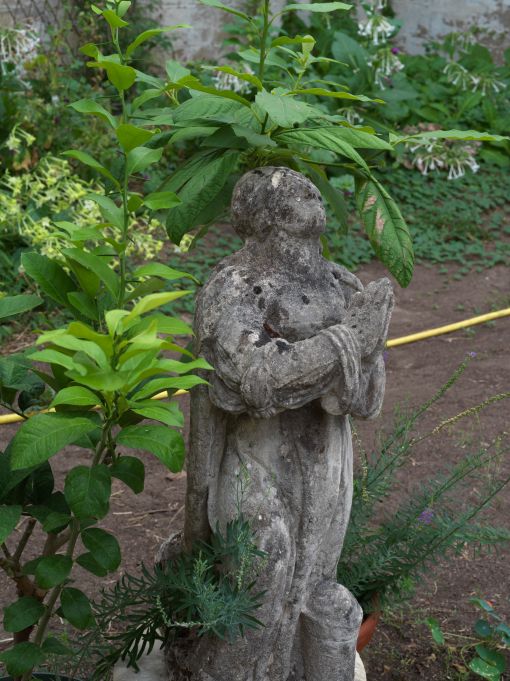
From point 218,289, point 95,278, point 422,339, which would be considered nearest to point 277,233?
point 218,289

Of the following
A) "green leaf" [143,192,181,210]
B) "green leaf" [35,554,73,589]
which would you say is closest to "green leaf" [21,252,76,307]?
"green leaf" [143,192,181,210]

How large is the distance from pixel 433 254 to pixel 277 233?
19.6 feet

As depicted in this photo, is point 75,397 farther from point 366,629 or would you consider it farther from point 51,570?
→ point 366,629

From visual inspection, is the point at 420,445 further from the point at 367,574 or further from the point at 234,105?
the point at 234,105

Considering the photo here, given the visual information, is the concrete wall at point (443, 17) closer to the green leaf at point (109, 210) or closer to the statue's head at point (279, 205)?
the statue's head at point (279, 205)

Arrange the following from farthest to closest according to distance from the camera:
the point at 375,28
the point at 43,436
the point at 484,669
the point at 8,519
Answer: the point at 375,28 → the point at 484,669 → the point at 8,519 → the point at 43,436

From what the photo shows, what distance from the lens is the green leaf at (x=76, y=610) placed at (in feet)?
8.06

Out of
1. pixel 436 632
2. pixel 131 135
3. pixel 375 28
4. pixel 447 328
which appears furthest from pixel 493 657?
pixel 375 28

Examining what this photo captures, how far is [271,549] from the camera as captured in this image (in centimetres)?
254

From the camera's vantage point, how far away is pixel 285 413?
8.42 ft

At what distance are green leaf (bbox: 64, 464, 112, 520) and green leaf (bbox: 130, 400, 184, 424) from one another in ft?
0.62

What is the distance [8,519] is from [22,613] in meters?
0.31

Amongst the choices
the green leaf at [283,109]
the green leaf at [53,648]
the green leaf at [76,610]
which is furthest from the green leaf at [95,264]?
the green leaf at [53,648]

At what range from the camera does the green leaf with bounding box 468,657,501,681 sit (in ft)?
11.6
